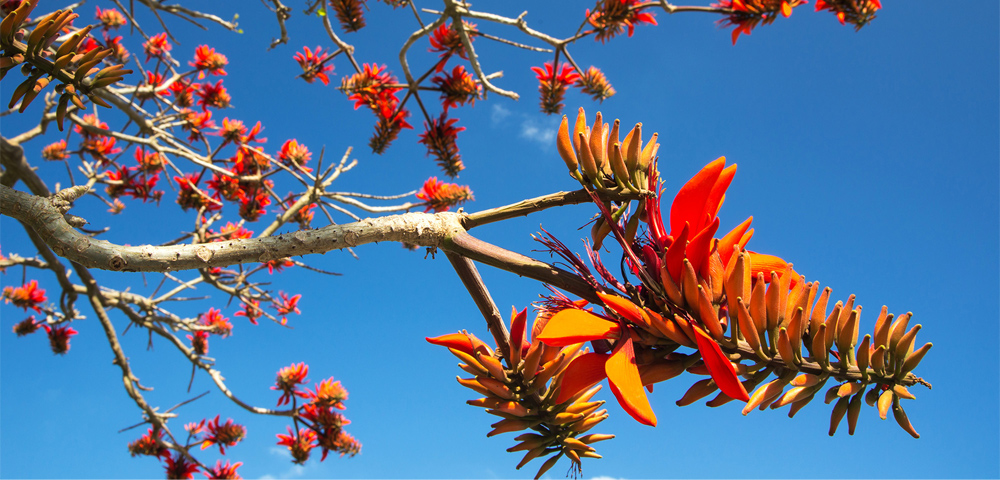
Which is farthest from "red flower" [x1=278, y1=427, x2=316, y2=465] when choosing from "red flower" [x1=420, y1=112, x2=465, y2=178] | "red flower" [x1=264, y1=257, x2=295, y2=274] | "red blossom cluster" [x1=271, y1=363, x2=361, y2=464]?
"red flower" [x1=420, y1=112, x2=465, y2=178]

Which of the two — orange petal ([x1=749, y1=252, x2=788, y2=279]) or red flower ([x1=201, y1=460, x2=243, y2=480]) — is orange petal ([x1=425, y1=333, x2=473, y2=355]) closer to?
orange petal ([x1=749, y1=252, x2=788, y2=279])

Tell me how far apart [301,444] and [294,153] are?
2.23 m

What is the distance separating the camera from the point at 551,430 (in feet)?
3.07

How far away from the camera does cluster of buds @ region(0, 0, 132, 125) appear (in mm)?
911

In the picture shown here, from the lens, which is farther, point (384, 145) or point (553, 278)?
point (384, 145)

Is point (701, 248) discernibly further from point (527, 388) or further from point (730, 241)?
point (527, 388)

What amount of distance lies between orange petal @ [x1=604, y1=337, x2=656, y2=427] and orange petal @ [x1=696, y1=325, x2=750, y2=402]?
0.28 ft

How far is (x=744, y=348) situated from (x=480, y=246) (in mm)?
400

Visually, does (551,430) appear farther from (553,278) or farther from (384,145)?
(384,145)

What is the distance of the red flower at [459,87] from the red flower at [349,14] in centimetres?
76

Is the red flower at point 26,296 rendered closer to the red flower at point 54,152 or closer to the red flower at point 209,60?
the red flower at point 54,152

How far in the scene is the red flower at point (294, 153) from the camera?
12.5ft

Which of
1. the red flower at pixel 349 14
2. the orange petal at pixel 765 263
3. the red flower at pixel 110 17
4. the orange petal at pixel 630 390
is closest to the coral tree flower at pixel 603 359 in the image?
the orange petal at pixel 630 390

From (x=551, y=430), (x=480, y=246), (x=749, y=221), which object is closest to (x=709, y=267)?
(x=749, y=221)
